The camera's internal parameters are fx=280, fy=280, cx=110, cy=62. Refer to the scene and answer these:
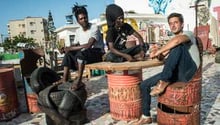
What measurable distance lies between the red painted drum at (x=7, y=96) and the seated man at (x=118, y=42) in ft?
6.22

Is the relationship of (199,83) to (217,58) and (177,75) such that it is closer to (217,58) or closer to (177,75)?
(177,75)

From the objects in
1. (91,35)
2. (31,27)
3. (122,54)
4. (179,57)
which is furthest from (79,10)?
(31,27)

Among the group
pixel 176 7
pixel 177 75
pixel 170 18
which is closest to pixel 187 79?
pixel 177 75

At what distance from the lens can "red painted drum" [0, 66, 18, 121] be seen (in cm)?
502

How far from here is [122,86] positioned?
4.34 metres

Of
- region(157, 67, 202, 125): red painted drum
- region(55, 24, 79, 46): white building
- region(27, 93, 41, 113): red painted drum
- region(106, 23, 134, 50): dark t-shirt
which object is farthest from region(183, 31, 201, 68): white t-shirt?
region(55, 24, 79, 46): white building

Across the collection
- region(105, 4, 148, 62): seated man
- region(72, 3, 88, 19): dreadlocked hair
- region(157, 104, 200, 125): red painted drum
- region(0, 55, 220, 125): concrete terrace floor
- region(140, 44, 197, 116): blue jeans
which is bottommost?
region(0, 55, 220, 125): concrete terrace floor

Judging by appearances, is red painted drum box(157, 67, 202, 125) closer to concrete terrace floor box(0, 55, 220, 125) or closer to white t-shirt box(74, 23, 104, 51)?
concrete terrace floor box(0, 55, 220, 125)

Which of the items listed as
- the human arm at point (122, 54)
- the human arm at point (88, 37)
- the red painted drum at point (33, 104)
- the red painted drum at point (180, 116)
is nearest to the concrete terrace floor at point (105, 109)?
the red painted drum at point (33, 104)

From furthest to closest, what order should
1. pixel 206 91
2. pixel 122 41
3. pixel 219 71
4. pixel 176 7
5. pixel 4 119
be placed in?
pixel 176 7 < pixel 219 71 < pixel 206 91 < pixel 4 119 < pixel 122 41

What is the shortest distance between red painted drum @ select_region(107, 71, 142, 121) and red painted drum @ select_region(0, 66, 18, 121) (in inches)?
76.4

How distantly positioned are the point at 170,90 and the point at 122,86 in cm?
110

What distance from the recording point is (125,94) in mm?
4367

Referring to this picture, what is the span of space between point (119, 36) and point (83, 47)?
643 millimetres
